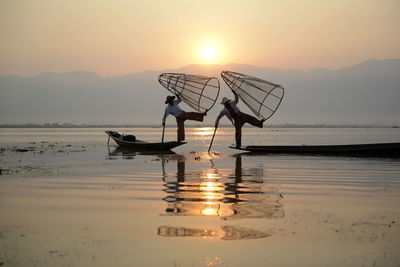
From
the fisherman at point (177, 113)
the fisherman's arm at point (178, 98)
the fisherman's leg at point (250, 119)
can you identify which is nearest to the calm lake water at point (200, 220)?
the fisherman's leg at point (250, 119)

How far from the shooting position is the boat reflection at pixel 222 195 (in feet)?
33.2

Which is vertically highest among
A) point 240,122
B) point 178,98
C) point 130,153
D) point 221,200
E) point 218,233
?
point 178,98

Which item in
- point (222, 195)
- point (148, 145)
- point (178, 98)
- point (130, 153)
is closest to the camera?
point (222, 195)

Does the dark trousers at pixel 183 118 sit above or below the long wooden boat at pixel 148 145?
above

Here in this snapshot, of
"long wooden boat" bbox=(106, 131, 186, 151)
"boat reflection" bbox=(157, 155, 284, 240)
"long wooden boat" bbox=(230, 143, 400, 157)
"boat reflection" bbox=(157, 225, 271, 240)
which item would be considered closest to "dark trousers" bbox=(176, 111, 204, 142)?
"long wooden boat" bbox=(106, 131, 186, 151)

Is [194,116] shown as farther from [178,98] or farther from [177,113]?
[178,98]

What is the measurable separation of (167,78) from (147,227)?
2310 centimetres

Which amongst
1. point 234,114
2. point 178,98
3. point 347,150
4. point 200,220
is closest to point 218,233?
point 200,220

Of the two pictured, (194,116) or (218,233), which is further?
(194,116)

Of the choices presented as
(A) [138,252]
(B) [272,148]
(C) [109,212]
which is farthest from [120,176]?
(B) [272,148]

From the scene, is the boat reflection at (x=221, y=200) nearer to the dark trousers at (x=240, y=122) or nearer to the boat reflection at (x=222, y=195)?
the boat reflection at (x=222, y=195)

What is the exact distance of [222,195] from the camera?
40.8 feet

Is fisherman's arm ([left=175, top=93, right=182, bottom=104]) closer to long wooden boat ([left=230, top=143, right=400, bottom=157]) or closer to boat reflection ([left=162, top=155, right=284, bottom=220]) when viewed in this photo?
long wooden boat ([left=230, top=143, right=400, bottom=157])

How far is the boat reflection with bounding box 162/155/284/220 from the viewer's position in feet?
33.2
